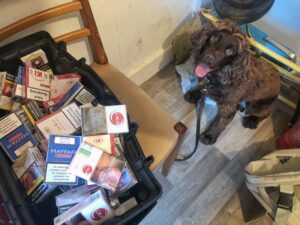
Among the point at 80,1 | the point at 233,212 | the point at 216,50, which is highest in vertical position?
the point at 80,1

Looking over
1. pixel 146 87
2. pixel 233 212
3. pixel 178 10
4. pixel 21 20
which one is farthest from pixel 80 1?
pixel 233 212

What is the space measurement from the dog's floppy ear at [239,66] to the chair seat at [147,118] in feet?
1.06

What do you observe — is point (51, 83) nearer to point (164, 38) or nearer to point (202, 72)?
point (202, 72)

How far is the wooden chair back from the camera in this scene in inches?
33.4

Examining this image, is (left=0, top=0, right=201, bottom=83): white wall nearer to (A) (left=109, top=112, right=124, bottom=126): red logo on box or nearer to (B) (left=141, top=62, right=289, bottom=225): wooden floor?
(B) (left=141, top=62, right=289, bottom=225): wooden floor

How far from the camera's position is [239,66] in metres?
1.12

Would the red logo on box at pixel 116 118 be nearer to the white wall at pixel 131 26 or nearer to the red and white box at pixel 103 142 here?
the red and white box at pixel 103 142

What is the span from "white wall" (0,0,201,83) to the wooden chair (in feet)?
0.17

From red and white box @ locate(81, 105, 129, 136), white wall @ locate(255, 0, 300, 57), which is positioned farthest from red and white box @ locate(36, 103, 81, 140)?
white wall @ locate(255, 0, 300, 57)

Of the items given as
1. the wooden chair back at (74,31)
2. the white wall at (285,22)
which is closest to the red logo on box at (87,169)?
the wooden chair back at (74,31)

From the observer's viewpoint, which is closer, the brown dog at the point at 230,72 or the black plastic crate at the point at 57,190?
the black plastic crate at the point at 57,190

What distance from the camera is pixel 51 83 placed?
0.88m

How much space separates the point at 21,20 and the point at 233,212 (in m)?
1.19

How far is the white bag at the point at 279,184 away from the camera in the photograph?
108cm
